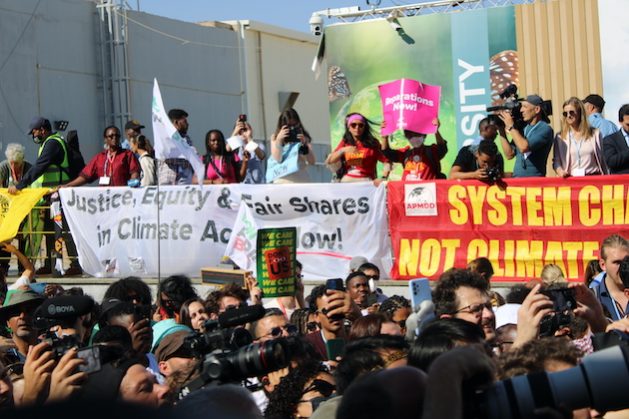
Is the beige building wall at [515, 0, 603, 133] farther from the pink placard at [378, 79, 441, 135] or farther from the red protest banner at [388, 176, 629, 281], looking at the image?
the red protest banner at [388, 176, 629, 281]

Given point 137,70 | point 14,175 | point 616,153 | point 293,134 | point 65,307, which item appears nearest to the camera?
point 65,307

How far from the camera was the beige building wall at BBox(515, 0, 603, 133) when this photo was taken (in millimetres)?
19891

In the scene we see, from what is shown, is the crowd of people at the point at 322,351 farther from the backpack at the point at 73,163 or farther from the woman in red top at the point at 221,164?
the backpack at the point at 73,163

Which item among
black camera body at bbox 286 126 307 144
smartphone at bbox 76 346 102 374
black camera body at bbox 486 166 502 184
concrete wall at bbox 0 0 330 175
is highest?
concrete wall at bbox 0 0 330 175

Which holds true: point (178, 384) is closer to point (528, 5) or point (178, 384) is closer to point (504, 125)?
point (504, 125)

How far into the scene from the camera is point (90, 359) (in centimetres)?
424

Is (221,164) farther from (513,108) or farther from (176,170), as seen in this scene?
(513,108)

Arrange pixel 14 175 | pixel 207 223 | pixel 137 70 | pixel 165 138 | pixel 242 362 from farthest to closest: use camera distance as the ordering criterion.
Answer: pixel 137 70 < pixel 14 175 < pixel 207 223 < pixel 165 138 < pixel 242 362

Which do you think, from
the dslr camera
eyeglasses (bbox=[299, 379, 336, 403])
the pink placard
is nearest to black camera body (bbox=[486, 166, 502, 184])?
the pink placard

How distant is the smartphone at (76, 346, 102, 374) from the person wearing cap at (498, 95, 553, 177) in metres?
8.31

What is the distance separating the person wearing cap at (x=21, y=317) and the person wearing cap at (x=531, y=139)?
19.0 feet

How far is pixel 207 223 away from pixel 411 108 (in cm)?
279

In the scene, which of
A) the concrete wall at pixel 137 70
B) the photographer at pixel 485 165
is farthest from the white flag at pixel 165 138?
the concrete wall at pixel 137 70

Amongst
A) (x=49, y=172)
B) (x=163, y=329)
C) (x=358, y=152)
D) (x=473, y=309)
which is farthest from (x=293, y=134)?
(x=473, y=309)
